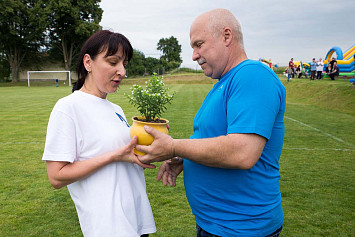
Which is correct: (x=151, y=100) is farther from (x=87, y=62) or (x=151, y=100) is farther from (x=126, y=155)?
(x=87, y=62)

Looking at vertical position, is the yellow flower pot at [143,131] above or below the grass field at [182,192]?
above

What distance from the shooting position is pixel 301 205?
185 inches

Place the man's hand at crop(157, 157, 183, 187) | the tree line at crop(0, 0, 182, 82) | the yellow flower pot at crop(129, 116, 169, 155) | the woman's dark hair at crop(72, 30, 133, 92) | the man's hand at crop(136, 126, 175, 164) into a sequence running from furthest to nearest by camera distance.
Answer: the tree line at crop(0, 0, 182, 82)
the man's hand at crop(157, 157, 183, 187)
the woman's dark hair at crop(72, 30, 133, 92)
the yellow flower pot at crop(129, 116, 169, 155)
the man's hand at crop(136, 126, 175, 164)

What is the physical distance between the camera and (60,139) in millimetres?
1703

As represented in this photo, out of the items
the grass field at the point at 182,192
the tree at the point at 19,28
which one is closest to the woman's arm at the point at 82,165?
the grass field at the point at 182,192

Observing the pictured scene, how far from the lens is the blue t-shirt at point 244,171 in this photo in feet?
4.66

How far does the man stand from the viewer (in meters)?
1.42

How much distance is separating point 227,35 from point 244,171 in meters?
0.79

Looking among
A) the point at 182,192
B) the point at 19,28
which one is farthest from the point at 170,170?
the point at 19,28

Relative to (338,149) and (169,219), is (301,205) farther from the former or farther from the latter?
(338,149)

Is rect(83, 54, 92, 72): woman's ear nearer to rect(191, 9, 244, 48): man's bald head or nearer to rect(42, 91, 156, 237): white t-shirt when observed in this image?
rect(42, 91, 156, 237): white t-shirt

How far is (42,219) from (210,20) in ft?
13.0

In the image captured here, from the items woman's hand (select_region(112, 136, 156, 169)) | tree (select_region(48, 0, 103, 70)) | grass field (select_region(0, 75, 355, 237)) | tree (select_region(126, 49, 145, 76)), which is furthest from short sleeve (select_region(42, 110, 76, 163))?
tree (select_region(126, 49, 145, 76))

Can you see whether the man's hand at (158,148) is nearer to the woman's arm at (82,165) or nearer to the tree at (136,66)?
the woman's arm at (82,165)
